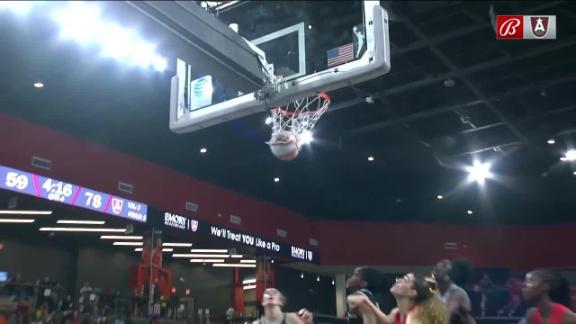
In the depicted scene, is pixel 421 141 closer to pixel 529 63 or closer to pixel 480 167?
pixel 480 167

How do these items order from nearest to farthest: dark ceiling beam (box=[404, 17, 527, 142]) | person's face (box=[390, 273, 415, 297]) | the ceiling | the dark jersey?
person's face (box=[390, 273, 415, 297]) → the dark jersey → dark ceiling beam (box=[404, 17, 527, 142]) → the ceiling

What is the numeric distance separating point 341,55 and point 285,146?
1208 mm

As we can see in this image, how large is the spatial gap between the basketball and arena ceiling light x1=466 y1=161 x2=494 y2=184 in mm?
8600

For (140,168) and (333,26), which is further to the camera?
(140,168)

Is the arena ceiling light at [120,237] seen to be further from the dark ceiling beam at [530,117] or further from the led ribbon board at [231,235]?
the dark ceiling beam at [530,117]

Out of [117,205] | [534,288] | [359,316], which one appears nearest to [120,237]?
[117,205]

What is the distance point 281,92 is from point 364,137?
7353 mm

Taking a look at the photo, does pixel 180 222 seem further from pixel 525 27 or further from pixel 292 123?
pixel 525 27

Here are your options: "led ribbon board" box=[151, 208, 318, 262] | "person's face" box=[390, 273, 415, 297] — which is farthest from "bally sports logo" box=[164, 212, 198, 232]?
"person's face" box=[390, 273, 415, 297]

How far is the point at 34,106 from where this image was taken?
1005 centimetres

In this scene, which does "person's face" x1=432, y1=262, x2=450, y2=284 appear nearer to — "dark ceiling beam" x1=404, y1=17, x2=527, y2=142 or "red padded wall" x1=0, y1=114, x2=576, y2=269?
"dark ceiling beam" x1=404, y1=17, x2=527, y2=142

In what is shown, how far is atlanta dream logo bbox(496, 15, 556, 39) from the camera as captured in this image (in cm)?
800

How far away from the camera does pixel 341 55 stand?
5.02 metres

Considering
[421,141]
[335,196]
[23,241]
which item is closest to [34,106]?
[23,241]
